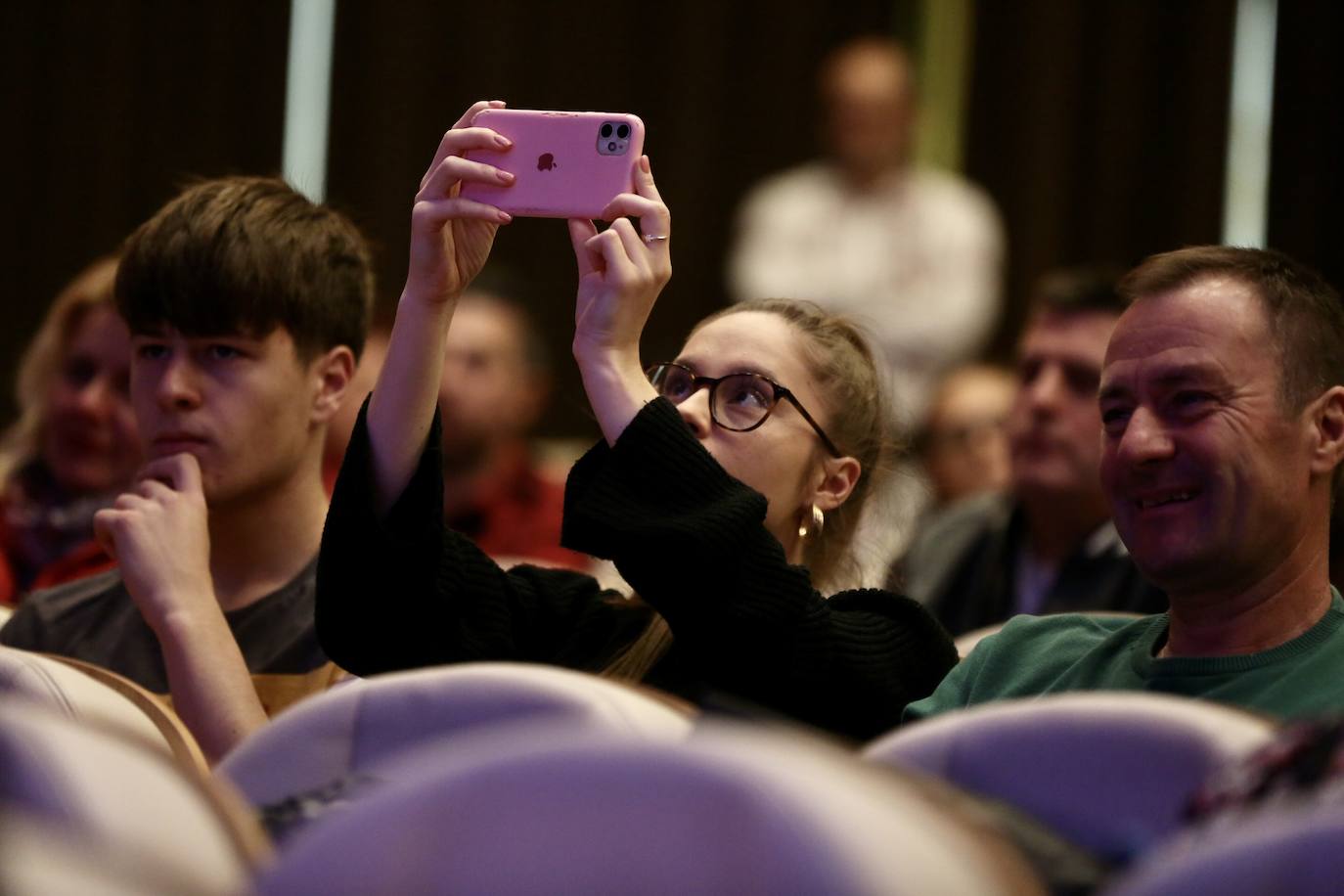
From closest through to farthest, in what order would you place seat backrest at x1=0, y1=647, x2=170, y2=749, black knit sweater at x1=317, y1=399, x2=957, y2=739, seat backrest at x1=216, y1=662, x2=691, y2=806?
seat backrest at x1=216, y1=662, x2=691, y2=806
seat backrest at x1=0, y1=647, x2=170, y2=749
black knit sweater at x1=317, y1=399, x2=957, y2=739

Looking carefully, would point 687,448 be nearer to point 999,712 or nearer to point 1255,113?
point 999,712

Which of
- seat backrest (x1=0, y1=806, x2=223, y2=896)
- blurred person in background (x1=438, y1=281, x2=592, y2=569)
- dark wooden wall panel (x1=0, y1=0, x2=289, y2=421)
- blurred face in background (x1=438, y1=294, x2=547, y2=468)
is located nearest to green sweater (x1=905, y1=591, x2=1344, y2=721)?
seat backrest (x1=0, y1=806, x2=223, y2=896)

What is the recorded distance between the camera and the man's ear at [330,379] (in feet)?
7.42

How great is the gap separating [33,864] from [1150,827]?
2.09 feet

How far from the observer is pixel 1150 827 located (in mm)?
1102

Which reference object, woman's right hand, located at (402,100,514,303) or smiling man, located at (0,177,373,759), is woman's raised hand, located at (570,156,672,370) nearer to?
woman's right hand, located at (402,100,514,303)

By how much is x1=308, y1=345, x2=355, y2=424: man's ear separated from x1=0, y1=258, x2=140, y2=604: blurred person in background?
625mm

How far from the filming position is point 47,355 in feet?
9.61

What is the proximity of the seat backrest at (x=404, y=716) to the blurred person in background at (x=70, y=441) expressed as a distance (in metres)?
1.52

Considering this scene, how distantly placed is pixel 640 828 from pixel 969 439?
366 cm

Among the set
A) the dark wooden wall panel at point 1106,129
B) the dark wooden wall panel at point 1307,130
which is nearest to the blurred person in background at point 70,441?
the dark wooden wall panel at point 1106,129

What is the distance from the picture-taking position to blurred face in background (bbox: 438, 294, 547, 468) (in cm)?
388

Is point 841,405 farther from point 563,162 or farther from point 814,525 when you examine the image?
point 563,162

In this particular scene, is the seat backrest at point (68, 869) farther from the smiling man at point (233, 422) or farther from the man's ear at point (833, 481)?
the man's ear at point (833, 481)
